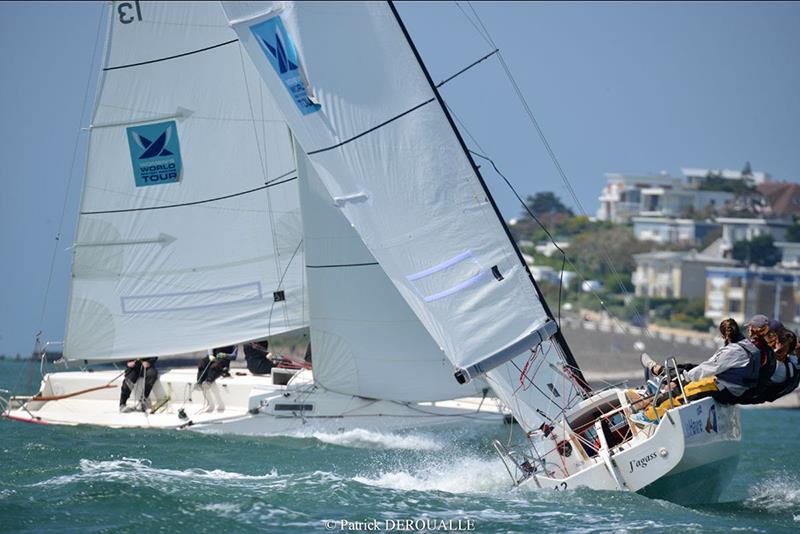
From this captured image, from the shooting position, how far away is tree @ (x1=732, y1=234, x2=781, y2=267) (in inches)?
2744

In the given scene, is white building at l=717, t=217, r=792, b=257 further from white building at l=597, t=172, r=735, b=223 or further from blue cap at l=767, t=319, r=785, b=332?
blue cap at l=767, t=319, r=785, b=332

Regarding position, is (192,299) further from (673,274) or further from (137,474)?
(673,274)

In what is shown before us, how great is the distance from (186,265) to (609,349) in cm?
3042

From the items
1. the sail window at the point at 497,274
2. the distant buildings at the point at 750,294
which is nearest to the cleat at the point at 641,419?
the sail window at the point at 497,274

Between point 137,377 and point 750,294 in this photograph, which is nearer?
point 137,377

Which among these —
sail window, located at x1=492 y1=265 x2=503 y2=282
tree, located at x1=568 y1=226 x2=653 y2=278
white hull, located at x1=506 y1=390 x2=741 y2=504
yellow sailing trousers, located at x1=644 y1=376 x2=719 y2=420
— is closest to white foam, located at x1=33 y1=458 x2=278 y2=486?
sail window, located at x1=492 y1=265 x2=503 y2=282

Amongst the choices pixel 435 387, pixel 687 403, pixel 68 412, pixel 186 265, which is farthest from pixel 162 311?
pixel 687 403

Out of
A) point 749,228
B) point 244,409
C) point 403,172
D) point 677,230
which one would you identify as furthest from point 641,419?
point 677,230

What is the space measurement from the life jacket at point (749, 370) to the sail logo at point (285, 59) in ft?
12.7

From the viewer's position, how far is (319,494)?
34.7ft

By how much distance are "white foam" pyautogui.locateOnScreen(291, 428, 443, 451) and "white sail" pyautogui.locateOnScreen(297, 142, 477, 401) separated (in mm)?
589

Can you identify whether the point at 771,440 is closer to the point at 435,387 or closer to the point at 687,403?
the point at 435,387

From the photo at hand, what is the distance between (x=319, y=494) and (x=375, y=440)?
443cm

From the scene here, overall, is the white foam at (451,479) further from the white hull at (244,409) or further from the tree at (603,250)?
the tree at (603,250)
